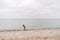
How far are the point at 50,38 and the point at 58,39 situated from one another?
0.91m

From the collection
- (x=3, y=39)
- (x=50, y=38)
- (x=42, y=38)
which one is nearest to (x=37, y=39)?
(x=42, y=38)

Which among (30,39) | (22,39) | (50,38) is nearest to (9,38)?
(22,39)

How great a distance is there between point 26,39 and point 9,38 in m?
1.78

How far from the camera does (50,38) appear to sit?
1210 cm

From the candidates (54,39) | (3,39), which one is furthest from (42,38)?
(3,39)

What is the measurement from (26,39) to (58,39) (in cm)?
305

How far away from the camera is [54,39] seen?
11742mm

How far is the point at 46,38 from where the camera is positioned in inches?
481

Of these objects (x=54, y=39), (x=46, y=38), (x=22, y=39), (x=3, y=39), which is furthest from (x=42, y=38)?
(x=3, y=39)

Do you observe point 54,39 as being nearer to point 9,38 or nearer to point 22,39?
point 22,39

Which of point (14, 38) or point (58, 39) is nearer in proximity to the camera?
point (58, 39)

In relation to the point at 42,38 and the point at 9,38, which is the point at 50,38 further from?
the point at 9,38

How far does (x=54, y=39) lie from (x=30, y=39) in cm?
232

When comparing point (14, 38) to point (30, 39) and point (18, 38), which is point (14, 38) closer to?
point (18, 38)
